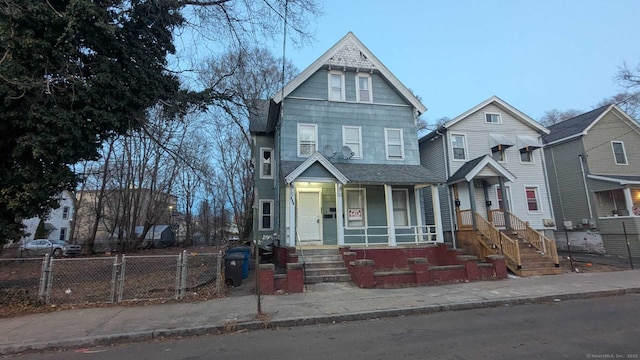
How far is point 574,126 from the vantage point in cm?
1948

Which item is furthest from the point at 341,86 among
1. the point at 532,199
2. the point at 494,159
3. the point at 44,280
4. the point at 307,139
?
the point at 44,280

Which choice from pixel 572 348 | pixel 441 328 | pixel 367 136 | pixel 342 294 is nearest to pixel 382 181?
pixel 367 136

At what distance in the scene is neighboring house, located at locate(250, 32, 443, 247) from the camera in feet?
43.4

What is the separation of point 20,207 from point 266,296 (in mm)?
6887

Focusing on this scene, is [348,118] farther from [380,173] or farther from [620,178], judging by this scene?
[620,178]

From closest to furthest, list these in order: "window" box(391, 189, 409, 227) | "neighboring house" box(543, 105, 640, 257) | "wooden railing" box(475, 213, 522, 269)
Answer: "wooden railing" box(475, 213, 522, 269) < "window" box(391, 189, 409, 227) < "neighboring house" box(543, 105, 640, 257)

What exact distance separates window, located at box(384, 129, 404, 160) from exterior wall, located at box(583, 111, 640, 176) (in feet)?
39.1

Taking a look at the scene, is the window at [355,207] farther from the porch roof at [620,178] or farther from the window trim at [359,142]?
the porch roof at [620,178]

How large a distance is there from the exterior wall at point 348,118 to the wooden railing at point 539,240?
535cm

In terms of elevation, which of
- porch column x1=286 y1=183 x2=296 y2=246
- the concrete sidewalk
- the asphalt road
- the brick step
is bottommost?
the asphalt road

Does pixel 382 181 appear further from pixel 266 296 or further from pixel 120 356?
pixel 120 356

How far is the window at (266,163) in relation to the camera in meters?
16.5

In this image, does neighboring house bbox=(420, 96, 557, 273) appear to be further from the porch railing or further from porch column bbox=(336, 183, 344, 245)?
porch column bbox=(336, 183, 344, 245)

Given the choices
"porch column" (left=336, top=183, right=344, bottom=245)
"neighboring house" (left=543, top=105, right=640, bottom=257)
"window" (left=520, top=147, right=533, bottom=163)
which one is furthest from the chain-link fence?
"neighboring house" (left=543, top=105, right=640, bottom=257)
